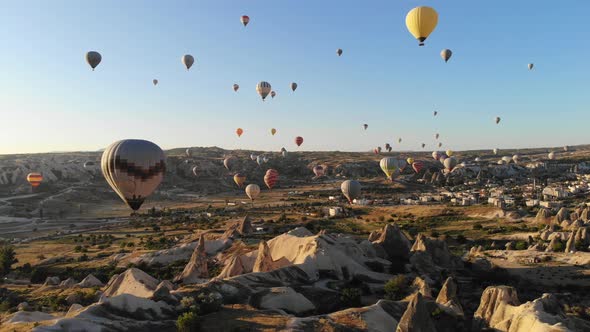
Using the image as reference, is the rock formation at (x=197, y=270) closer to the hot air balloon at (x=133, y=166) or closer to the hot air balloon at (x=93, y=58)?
the hot air balloon at (x=133, y=166)

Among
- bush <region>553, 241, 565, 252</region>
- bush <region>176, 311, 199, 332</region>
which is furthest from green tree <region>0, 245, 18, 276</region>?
bush <region>553, 241, 565, 252</region>

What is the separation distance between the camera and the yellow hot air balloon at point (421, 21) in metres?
48.2

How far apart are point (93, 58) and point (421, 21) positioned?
45.3m

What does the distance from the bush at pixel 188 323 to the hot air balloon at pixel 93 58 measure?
5330 cm

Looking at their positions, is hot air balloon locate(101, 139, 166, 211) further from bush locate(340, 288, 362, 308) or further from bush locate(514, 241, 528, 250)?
bush locate(514, 241, 528, 250)

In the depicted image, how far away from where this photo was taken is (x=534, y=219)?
6800cm

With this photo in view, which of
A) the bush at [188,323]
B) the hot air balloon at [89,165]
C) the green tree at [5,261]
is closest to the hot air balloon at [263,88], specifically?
the green tree at [5,261]

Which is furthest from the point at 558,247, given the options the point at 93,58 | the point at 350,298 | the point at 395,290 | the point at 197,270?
the point at 93,58

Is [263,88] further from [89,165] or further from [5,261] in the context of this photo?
[89,165]

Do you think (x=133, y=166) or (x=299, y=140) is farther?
(x=299, y=140)

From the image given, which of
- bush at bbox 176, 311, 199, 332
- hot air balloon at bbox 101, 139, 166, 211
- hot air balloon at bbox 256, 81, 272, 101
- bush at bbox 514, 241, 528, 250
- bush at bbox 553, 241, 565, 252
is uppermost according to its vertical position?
hot air balloon at bbox 256, 81, 272, 101

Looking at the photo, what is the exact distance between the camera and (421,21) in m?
48.5

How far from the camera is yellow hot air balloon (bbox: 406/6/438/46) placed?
48.2m

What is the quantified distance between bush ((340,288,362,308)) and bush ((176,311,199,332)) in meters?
10.8
